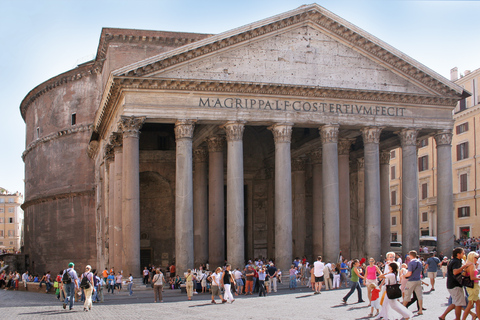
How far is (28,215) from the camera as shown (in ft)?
155

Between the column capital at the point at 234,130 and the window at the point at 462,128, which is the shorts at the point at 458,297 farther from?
the window at the point at 462,128

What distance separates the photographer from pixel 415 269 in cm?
1287

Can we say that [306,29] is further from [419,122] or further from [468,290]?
[468,290]

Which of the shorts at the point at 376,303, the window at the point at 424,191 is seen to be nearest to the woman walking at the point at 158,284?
the shorts at the point at 376,303

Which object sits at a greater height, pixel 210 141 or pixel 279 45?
pixel 279 45

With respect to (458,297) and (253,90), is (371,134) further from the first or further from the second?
(458,297)

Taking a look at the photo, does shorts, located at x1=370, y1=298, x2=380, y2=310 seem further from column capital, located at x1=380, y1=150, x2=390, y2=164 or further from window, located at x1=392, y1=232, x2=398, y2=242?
window, located at x1=392, y1=232, x2=398, y2=242

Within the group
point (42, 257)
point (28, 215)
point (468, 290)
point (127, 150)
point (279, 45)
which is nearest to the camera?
point (468, 290)

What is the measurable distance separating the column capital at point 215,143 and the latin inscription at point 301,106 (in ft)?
10.7

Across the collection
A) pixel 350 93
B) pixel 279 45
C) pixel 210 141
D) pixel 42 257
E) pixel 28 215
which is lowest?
pixel 42 257

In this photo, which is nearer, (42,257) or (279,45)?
(279,45)

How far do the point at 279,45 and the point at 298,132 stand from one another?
861 cm

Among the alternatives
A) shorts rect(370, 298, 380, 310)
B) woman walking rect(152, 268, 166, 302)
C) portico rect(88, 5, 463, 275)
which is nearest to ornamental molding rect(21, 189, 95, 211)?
portico rect(88, 5, 463, 275)

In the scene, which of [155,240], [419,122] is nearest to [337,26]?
[419,122]
